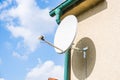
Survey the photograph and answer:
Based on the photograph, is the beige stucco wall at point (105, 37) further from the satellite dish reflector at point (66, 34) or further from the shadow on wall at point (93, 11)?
the satellite dish reflector at point (66, 34)

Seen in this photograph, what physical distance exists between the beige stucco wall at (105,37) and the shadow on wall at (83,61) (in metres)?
0.12

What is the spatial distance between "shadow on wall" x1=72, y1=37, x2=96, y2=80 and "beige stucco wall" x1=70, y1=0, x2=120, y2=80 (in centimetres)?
12

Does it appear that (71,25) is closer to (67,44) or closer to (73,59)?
(67,44)

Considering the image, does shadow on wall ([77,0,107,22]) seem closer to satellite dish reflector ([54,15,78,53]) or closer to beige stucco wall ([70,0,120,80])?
beige stucco wall ([70,0,120,80])

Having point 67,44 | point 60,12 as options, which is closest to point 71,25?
point 67,44

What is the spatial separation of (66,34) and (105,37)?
1.17 metres

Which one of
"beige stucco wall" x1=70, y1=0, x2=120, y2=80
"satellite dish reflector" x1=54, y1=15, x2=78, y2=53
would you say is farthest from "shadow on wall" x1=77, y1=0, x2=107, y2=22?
"satellite dish reflector" x1=54, y1=15, x2=78, y2=53

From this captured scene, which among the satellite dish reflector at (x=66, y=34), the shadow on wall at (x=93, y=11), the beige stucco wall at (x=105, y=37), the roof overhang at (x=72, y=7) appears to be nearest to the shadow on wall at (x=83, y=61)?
the beige stucco wall at (x=105, y=37)

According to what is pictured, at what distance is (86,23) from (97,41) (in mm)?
884

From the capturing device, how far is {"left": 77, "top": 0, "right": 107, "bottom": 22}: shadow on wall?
26.5 feet

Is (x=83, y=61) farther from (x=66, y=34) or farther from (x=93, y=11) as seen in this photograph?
(x=93, y=11)

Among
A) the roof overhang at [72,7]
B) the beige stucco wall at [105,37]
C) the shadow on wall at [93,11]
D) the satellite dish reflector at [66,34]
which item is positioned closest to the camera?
the beige stucco wall at [105,37]

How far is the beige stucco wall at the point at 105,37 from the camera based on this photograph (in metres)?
7.20

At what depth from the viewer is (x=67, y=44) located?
26.3ft
